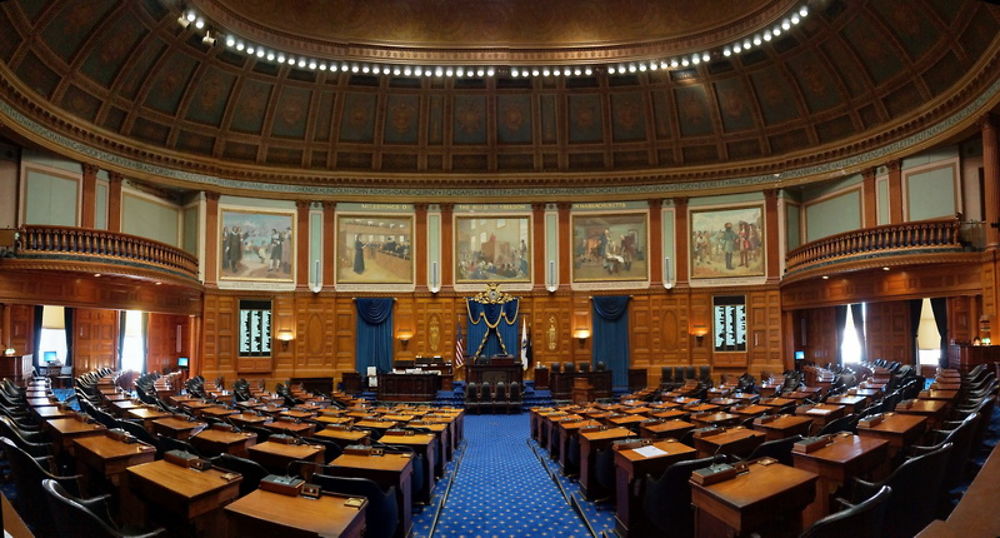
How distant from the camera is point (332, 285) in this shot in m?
24.9

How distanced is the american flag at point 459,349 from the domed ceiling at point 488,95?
5.85 m

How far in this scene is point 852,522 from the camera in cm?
346

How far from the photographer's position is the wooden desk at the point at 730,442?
687cm

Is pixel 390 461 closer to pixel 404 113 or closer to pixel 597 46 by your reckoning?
pixel 597 46

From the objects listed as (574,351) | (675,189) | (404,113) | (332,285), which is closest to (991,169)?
(675,189)

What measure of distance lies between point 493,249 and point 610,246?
4601 mm

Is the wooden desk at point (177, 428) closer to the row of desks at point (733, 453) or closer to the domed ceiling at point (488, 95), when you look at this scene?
the row of desks at point (733, 453)

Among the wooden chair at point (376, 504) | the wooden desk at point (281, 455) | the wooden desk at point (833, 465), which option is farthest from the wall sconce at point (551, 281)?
the wooden desk at point (833, 465)

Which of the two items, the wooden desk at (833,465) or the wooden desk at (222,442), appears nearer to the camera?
the wooden desk at (833,465)

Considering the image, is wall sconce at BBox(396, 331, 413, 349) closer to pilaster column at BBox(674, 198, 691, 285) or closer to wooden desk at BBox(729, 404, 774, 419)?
pilaster column at BBox(674, 198, 691, 285)

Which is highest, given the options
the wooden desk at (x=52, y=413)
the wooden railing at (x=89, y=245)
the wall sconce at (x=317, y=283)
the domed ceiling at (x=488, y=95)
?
the domed ceiling at (x=488, y=95)

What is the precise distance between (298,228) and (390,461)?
19.6 meters

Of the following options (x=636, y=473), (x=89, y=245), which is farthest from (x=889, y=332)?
(x=89, y=245)

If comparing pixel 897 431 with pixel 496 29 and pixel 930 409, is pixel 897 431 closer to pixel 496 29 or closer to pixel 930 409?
pixel 930 409
